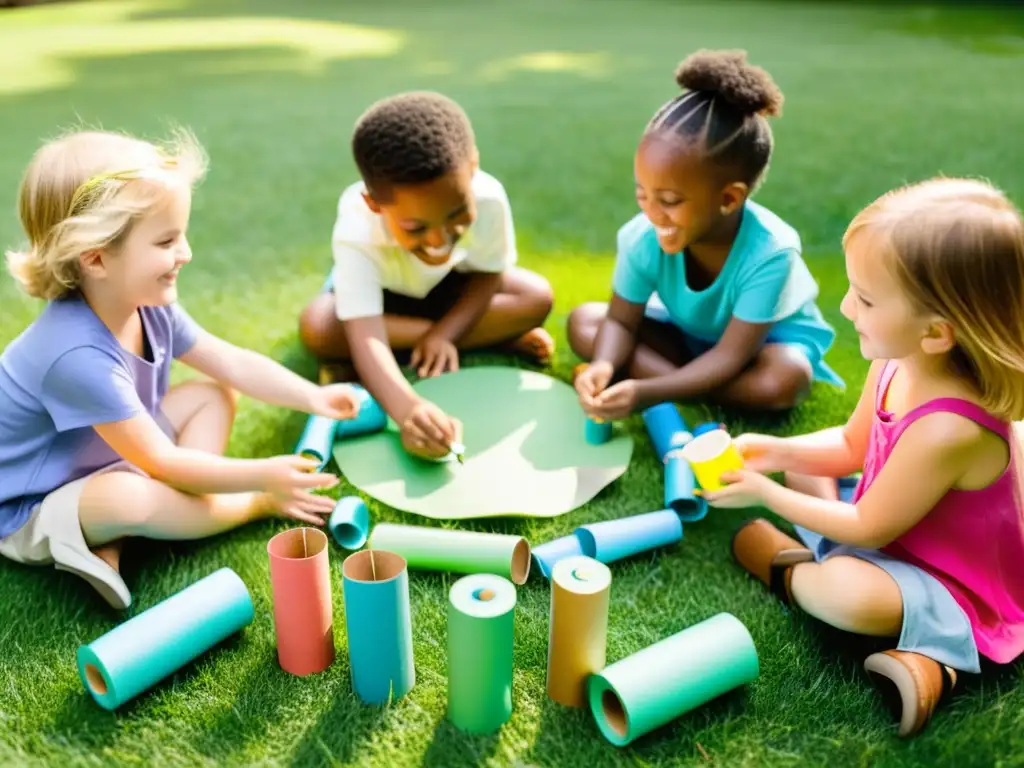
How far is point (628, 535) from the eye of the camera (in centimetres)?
212

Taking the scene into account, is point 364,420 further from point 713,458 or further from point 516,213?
point 516,213

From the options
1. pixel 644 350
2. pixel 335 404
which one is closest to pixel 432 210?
pixel 335 404

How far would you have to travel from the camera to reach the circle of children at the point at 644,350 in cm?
165

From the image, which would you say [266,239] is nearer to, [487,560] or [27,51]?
[487,560]

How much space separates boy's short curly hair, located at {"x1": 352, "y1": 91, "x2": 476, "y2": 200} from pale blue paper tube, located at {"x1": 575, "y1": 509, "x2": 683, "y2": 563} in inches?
42.0

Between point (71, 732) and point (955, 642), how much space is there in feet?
5.50

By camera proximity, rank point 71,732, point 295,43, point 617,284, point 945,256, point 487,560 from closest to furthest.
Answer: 1. point 945,256
2. point 71,732
3. point 487,560
4. point 617,284
5. point 295,43

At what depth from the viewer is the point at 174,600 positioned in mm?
1825

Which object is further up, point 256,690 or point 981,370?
point 981,370

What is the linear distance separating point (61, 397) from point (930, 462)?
1.78m

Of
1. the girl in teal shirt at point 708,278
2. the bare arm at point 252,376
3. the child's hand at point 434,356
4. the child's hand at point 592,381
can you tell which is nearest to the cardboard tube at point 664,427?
the girl in teal shirt at point 708,278

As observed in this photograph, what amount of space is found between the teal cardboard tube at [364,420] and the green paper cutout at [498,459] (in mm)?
23

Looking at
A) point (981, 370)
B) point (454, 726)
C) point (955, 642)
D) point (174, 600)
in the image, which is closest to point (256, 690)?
point (174, 600)

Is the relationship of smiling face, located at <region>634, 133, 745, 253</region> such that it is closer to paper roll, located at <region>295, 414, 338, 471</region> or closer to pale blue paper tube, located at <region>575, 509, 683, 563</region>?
pale blue paper tube, located at <region>575, 509, 683, 563</region>
